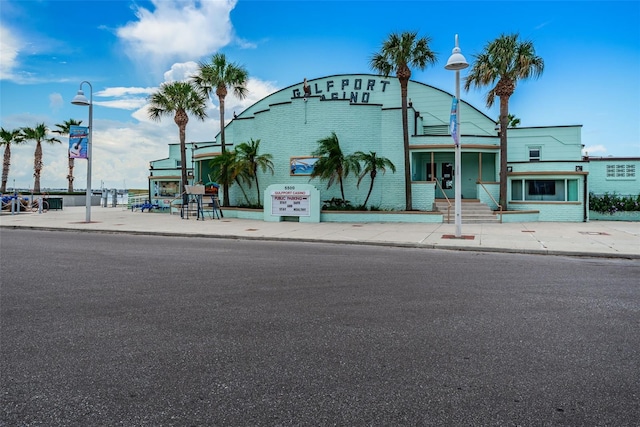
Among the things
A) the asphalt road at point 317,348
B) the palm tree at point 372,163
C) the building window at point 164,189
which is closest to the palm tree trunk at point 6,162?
the building window at point 164,189

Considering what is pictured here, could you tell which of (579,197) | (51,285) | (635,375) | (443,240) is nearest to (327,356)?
(635,375)

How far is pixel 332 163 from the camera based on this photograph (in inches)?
950

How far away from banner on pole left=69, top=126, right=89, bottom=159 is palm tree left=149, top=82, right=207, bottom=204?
27.6 feet

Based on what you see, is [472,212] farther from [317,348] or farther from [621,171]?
[317,348]

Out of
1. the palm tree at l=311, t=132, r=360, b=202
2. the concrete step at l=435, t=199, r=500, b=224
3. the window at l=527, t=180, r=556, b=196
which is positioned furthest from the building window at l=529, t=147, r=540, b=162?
the palm tree at l=311, t=132, r=360, b=202

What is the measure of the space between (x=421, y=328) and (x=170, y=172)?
123 ft

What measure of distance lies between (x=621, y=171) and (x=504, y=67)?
36.0ft

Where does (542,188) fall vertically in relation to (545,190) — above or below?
above

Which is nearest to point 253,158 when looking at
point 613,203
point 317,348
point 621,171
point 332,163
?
point 332,163

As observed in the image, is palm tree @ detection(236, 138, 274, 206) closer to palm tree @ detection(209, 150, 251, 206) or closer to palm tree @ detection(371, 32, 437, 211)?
palm tree @ detection(209, 150, 251, 206)

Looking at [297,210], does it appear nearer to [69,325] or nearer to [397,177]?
[397,177]

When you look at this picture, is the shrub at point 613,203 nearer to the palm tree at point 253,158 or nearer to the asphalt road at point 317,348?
the palm tree at point 253,158

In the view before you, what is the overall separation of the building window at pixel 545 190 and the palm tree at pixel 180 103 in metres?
21.5

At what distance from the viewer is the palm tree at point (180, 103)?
31.3 m
